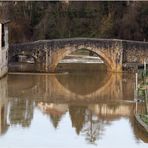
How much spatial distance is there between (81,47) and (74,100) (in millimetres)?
12932

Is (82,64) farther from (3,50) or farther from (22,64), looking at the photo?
(3,50)

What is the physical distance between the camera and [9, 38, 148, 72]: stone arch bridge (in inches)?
1746

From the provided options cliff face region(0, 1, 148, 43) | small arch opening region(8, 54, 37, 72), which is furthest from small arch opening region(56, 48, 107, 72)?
cliff face region(0, 1, 148, 43)

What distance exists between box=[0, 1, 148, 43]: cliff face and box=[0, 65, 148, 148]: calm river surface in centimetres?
1418

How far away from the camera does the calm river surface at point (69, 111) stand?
22312 millimetres

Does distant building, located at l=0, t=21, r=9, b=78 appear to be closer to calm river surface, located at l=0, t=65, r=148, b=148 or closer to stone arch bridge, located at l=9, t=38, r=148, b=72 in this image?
calm river surface, located at l=0, t=65, r=148, b=148

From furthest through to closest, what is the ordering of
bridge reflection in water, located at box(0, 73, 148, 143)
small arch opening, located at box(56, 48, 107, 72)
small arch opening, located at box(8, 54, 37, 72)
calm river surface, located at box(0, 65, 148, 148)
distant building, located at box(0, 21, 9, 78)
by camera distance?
small arch opening, located at box(56, 48, 107, 72) < small arch opening, located at box(8, 54, 37, 72) < distant building, located at box(0, 21, 9, 78) < bridge reflection in water, located at box(0, 73, 148, 143) < calm river surface, located at box(0, 65, 148, 148)

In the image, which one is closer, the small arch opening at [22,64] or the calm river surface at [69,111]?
the calm river surface at [69,111]

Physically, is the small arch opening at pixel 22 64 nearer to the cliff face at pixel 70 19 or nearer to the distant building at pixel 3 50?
the distant building at pixel 3 50

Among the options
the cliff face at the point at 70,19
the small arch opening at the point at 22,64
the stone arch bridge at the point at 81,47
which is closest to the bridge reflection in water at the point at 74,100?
the stone arch bridge at the point at 81,47

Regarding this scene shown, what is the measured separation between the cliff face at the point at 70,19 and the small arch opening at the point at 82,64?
10.9ft

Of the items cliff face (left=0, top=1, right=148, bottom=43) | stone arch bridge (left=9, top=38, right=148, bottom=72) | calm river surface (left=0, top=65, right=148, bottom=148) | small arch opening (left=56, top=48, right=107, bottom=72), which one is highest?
cliff face (left=0, top=1, right=148, bottom=43)

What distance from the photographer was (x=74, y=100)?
105 feet

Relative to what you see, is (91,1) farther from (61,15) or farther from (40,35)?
(40,35)
